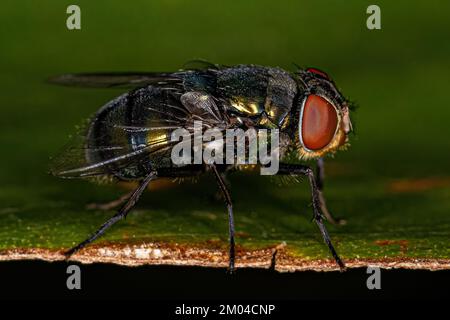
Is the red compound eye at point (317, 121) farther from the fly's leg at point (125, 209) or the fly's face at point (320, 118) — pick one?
the fly's leg at point (125, 209)

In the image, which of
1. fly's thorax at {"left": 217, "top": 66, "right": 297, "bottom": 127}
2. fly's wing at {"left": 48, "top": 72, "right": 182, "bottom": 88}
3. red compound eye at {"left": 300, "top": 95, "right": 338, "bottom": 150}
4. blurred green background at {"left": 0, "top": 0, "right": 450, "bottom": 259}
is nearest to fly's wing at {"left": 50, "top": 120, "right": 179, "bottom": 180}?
blurred green background at {"left": 0, "top": 0, "right": 450, "bottom": 259}

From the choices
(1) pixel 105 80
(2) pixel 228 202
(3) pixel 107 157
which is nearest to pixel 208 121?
(2) pixel 228 202

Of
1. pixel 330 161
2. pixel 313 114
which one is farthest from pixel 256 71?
pixel 330 161

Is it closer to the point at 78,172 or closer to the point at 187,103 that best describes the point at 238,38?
the point at 187,103

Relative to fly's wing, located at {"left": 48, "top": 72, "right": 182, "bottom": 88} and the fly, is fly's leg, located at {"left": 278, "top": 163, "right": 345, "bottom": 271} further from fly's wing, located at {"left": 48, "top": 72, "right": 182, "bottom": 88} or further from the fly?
fly's wing, located at {"left": 48, "top": 72, "right": 182, "bottom": 88}

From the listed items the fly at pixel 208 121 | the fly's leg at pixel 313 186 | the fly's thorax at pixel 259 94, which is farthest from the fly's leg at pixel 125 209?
the fly's leg at pixel 313 186

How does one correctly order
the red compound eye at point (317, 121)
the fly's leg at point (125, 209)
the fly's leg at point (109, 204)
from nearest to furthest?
the fly's leg at point (125, 209) < the red compound eye at point (317, 121) < the fly's leg at point (109, 204)

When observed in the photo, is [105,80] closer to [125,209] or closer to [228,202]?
[125,209]
